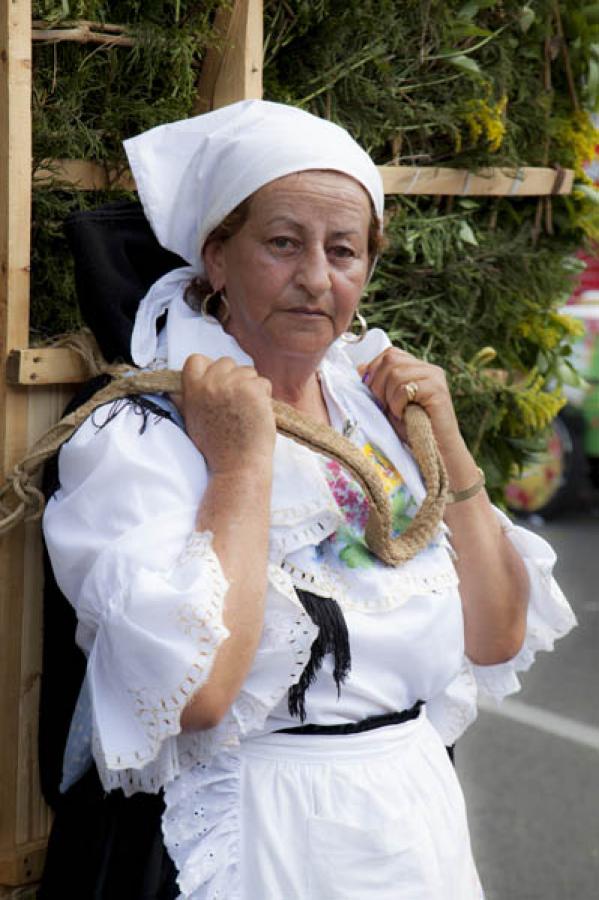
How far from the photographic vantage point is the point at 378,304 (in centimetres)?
286

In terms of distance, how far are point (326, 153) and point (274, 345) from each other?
29 cm

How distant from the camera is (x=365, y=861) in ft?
5.93

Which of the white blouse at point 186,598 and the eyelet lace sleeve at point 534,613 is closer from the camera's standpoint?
the white blouse at point 186,598

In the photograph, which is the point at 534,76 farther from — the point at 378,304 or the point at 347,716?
the point at 347,716

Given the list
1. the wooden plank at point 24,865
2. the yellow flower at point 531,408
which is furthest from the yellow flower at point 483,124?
the wooden plank at point 24,865

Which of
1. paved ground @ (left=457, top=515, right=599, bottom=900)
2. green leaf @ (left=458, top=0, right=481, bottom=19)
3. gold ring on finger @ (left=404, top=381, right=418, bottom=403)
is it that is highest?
green leaf @ (left=458, top=0, right=481, bottom=19)

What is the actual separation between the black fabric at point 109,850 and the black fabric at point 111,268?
633 mm

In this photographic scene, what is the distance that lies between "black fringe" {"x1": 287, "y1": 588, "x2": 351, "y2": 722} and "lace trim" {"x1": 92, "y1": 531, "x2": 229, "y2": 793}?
20cm

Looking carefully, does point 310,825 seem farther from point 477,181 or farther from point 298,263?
point 477,181

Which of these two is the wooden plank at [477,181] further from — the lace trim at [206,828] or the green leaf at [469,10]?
the lace trim at [206,828]

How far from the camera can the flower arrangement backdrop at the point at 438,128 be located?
2268 mm

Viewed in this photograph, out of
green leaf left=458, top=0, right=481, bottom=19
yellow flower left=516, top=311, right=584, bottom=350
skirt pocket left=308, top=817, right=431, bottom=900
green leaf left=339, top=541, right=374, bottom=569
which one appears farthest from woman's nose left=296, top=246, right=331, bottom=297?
yellow flower left=516, top=311, right=584, bottom=350

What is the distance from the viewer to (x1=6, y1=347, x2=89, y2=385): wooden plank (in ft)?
6.54

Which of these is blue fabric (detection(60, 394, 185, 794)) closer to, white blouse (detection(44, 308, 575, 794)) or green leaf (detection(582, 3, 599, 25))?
white blouse (detection(44, 308, 575, 794))
